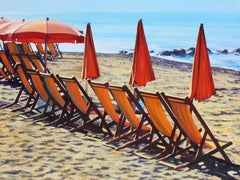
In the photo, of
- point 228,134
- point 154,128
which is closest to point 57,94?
point 154,128

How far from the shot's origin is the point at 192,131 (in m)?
7.22

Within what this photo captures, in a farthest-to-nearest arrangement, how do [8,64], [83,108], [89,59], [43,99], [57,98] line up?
[8,64] < [43,99] < [89,59] < [57,98] < [83,108]

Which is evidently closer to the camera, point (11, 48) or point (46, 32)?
point (46, 32)

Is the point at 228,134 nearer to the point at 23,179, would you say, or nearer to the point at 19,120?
the point at 19,120

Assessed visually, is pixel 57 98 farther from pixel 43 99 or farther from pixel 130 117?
pixel 130 117

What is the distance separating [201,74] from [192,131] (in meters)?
0.82

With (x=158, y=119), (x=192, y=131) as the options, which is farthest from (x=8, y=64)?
(x=192, y=131)

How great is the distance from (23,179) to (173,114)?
2.14 metres

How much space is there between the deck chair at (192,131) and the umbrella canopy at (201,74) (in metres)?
0.36

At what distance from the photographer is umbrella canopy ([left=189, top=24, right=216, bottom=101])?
24.5 ft

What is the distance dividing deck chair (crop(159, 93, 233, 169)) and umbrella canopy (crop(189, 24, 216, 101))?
1.17ft

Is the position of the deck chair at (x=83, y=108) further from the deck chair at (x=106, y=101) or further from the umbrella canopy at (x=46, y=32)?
the umbrella canopy at (x=46, y=32)

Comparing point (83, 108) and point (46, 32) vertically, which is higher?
point (46, 32)

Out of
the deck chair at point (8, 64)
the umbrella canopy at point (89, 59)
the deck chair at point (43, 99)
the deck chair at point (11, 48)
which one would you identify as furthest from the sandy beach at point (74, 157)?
the deck chair at point (11, 48)
